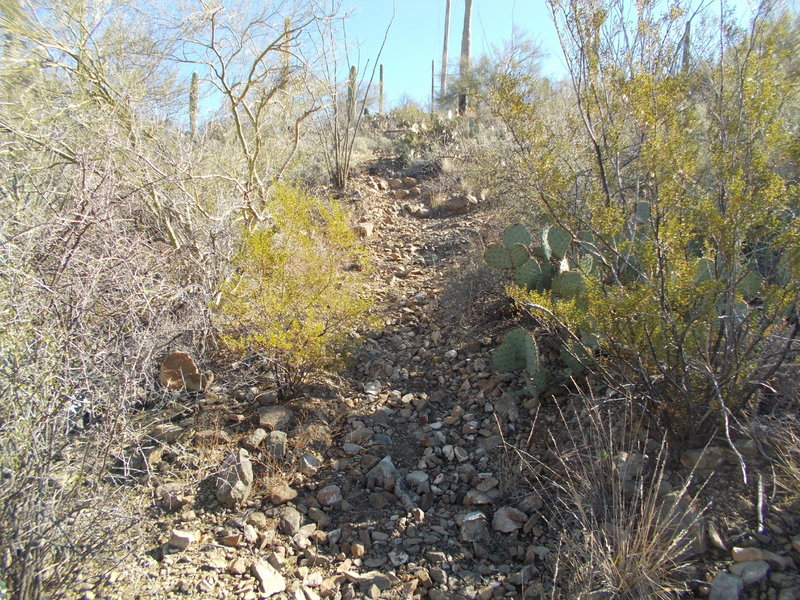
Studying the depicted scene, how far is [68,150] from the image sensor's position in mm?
3932

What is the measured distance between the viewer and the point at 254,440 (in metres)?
3.27

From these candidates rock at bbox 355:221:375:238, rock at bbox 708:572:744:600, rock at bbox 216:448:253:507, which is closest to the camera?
rock at bbox 708:572:744:600

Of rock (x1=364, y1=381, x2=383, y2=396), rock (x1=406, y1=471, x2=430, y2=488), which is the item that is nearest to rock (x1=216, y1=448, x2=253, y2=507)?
rock (x1=406, y1=471, x2=430, y2=488)

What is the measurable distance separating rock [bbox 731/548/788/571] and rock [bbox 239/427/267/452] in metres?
2.50

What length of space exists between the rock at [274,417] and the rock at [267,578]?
40.9 inches

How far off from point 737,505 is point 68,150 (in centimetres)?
472

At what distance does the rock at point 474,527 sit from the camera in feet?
8.87

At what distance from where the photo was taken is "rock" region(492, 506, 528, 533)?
2.71 metres

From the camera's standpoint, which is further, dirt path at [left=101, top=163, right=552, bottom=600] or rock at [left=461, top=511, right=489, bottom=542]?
rock at [left=461, top=511, right=489, bottom=542]

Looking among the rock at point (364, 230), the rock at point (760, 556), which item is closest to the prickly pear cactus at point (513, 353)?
the rock at point (760, 556)

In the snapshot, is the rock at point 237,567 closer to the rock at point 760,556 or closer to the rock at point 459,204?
the rock at point 760,556

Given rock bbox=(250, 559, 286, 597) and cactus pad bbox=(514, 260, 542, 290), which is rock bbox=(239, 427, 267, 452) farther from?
cactus pad bbox=(514, 260, 542, 290)

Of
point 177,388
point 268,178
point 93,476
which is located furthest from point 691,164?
point 268,178

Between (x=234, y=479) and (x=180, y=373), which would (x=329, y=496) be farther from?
(x=180, y=373)
